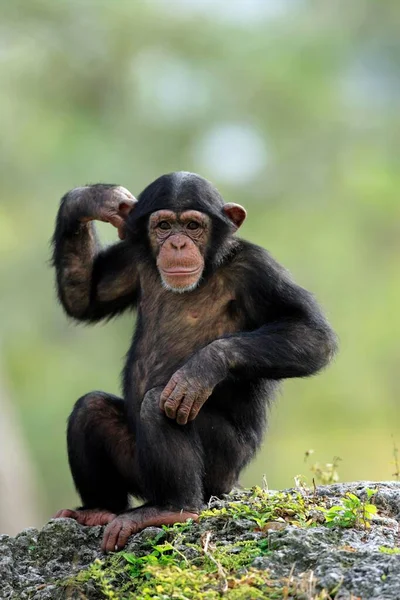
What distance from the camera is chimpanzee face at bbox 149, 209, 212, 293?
5.75 meters

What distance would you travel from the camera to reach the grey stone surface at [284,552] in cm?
407

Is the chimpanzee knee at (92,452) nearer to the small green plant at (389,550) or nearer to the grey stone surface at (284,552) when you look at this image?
the grey stone surface at (284,552)

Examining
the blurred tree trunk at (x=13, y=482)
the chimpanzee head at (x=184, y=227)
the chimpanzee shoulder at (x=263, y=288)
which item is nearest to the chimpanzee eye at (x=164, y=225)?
the chimpanzee head at (x=184, y=227)

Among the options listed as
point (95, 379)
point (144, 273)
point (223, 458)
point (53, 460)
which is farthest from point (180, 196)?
point (53, 460)

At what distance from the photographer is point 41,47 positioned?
2056 centimetres

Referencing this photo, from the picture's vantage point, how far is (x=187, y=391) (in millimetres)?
5277

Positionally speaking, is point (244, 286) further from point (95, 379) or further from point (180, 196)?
point (95, 379)

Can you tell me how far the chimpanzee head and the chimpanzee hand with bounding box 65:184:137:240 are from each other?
0.25 meters

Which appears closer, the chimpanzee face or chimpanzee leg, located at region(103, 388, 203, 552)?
chimpanzee leg, located at region(103, 388, 203, 552)

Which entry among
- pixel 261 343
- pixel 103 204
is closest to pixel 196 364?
pixel 261 343

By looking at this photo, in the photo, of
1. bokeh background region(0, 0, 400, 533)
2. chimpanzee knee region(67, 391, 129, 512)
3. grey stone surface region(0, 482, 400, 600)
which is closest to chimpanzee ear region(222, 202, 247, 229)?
chimpanzee knee region(67, 391, 129, 512)

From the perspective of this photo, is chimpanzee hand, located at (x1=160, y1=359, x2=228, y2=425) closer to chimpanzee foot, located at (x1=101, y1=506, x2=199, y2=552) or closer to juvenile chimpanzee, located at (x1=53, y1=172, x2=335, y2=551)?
juvenile chimpanzee, located at (x1=53, y1=172, x2=335, y2=551)

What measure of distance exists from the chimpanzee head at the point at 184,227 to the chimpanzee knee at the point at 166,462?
772 millimetres

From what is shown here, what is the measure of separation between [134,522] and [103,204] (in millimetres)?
2006
